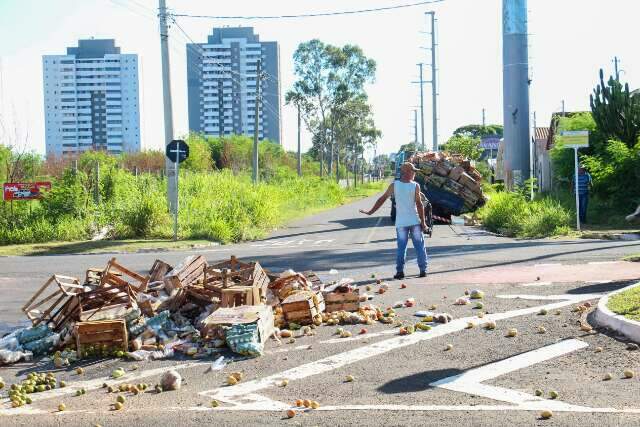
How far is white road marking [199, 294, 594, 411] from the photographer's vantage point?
19.8ft

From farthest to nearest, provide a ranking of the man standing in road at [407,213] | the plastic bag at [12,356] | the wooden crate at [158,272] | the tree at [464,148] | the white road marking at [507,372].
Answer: the tree at [464,148]
the man standing in road at [407,213]
the wooden crate at [158,272]
the plastic bag at [12,356]
the white road marking at [507,372]

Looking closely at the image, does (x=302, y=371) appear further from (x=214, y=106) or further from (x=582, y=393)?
(x=214, y=106)

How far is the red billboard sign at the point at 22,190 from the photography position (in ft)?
79.2

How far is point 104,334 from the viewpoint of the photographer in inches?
312

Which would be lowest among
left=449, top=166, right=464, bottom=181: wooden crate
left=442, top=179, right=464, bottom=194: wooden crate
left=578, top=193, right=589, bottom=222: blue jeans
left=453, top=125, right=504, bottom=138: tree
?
left=578, top=193, right=589, bottom=222: blue jeans

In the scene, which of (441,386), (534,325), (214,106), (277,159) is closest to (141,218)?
(534,325)

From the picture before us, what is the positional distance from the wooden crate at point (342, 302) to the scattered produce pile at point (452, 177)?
55.5 ft

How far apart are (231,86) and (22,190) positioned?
84692 millimetres

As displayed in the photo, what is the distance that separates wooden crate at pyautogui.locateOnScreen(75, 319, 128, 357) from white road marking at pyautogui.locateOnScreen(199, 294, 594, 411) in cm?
189

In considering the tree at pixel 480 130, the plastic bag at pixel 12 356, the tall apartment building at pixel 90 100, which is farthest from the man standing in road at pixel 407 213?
the tall apartment building at pixel 90 100

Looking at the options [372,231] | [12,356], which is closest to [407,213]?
[12,356]

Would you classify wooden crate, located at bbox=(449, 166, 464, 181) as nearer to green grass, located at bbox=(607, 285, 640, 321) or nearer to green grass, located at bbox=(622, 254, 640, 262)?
green grass, located at bbox=(622, 254, 640, 262)

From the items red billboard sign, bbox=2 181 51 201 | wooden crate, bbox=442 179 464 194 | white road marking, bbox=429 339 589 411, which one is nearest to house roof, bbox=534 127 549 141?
wooden crate, bbox=442 179 464 194

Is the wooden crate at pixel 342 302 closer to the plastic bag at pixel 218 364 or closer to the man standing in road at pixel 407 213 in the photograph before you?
the plastic bag at pixel 218 364
